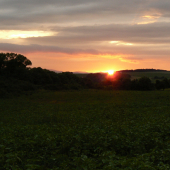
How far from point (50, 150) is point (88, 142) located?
5.91ft

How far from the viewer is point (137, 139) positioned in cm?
1006

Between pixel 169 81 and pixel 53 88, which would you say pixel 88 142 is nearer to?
pixel 53 88

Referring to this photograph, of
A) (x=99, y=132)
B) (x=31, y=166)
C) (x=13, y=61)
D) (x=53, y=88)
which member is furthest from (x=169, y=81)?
(x=31, y=166)

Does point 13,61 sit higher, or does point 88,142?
point 13,61

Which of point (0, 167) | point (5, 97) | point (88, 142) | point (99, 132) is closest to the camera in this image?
point (0, 167)

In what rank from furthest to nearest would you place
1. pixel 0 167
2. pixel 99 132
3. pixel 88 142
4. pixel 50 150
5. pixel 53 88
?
pixel 53 88 → pixel 99 132 → pixel 88 142 → pixel 50 150 → pixel 0 167

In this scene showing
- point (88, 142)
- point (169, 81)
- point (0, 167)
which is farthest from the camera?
point (169, 81)

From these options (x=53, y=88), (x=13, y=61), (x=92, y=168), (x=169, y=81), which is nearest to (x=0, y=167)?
(x=92, y=168)

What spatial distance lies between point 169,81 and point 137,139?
8261cm

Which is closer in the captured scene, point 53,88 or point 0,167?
point 0,167

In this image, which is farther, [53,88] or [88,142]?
[53,88]

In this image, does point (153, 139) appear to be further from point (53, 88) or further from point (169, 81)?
point (169, 81)

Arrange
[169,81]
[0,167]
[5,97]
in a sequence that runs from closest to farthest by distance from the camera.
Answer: [0,167] → [5,97] → [169,81]

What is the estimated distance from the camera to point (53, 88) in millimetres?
66188
